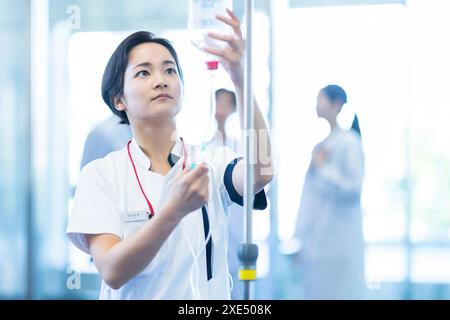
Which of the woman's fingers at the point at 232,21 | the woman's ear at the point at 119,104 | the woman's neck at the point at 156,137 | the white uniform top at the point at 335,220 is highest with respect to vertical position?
the woman's fingers at the point at 232,21

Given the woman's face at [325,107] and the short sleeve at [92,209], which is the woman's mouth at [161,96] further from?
the woman's face at [325,107]

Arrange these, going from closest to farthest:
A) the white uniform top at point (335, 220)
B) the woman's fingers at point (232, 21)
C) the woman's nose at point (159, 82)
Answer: the woman's fingers at point (232, 21), the woman's nose at point (159, 82), the white uniform top at point (335, 220)

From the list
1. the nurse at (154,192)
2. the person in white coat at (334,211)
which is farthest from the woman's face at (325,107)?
the nurse at (154,192)

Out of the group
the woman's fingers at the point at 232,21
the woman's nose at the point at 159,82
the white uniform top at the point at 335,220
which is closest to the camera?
the woman's fingers at the point at 232,21

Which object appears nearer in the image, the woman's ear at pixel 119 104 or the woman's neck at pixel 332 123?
the woman's ear at pixel 119 104

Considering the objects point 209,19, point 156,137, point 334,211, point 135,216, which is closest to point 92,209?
point 135,216

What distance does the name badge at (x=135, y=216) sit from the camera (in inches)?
48.6

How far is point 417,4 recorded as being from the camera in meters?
2.19

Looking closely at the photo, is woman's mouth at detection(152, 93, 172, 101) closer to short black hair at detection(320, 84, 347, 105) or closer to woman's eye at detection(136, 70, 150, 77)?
woman's eye at detection(136, 70, 150, 77)

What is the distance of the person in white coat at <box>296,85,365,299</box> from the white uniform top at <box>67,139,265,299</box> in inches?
36.9

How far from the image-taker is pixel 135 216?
1.23 meters

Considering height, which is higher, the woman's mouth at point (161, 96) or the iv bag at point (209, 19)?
the iv bag at point (209, 19)
